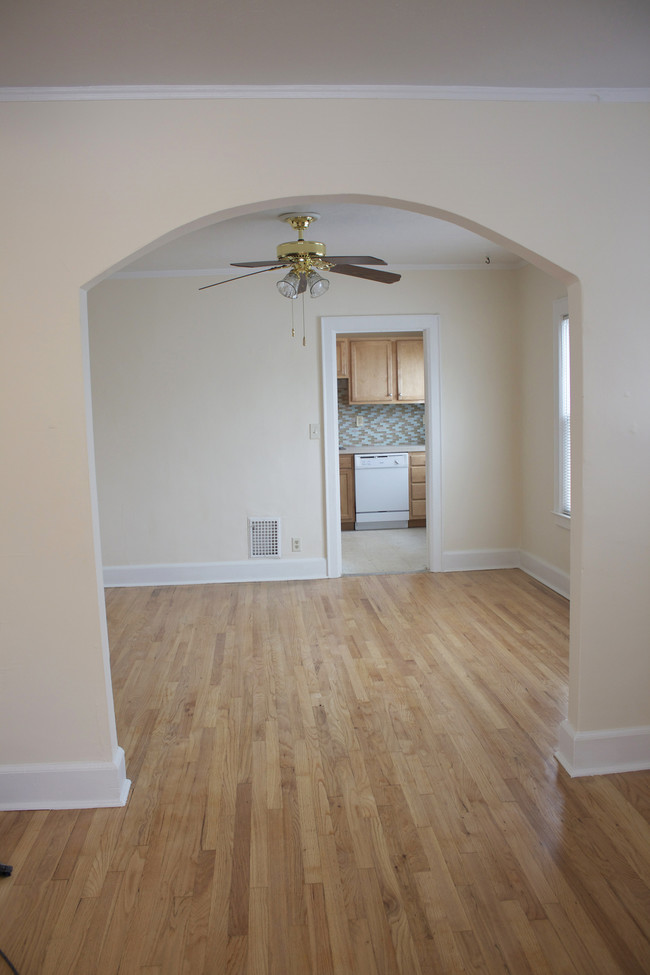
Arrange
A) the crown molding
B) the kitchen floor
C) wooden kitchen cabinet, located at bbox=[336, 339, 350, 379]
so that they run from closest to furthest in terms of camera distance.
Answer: the crown molding, the kitchen floor, wooden kitchen cabinet, located at bbox=[336, 339, 350, 379]

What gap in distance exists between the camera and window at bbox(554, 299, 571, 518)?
525 centimetres

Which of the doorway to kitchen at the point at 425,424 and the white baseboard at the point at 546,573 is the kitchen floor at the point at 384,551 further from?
the white baseboard at the point at 546,573

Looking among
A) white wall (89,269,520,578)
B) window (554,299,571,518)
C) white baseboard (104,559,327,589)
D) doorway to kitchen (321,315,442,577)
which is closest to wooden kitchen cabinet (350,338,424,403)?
doorway to kitchen (321,315,442,577)

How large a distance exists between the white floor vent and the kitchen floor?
0.69m

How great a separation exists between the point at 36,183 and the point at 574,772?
3.01 m

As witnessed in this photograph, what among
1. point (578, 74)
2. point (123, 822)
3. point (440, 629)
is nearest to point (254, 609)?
point (440, 629)

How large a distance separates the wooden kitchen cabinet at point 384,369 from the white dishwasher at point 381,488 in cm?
69

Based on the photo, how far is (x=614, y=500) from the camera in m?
2.81

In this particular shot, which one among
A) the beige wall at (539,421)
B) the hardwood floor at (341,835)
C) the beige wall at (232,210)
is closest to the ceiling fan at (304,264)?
the beige wall at (232,210)

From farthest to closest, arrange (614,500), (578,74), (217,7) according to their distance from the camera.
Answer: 1. (614,500)
2. (578,74)
3. (217,7)

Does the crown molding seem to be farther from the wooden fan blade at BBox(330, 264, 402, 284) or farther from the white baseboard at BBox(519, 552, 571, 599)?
the white baseboard at BBox(519, 552, 571, 599)

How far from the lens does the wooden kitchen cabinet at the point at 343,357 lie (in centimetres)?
800

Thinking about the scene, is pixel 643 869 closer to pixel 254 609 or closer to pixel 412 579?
pixel 254 609

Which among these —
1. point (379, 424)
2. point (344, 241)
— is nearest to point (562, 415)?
point (344, 241)
